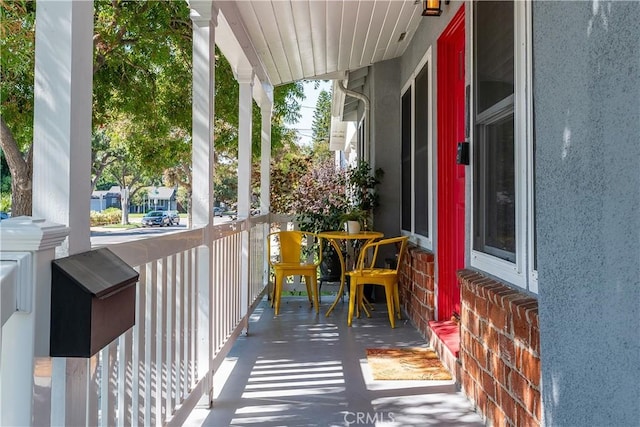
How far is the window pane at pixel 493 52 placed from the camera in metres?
2.58

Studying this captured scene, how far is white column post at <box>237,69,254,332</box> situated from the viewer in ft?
15.0

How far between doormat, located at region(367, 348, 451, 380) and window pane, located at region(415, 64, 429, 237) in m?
1.05

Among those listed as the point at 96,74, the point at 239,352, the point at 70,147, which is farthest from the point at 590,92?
the point at 96,74

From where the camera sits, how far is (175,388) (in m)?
2.37

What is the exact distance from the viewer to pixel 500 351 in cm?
240

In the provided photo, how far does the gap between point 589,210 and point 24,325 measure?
137 cm

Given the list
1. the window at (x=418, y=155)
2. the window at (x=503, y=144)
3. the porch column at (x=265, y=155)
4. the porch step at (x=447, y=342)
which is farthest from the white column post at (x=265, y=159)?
the window at (x=503, y=144)

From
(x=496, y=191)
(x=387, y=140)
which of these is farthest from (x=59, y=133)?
(x=387, y=140)

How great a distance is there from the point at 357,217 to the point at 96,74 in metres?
3.52

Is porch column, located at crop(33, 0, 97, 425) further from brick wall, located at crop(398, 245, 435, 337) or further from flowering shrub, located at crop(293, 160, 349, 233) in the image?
flowering shrub, located at crop(293, 160, 349, 233)

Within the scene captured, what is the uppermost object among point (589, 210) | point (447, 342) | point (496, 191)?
point (496, 191)

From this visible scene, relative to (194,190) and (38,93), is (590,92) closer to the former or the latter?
(38,93)

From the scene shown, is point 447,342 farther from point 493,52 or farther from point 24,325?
point 24,325

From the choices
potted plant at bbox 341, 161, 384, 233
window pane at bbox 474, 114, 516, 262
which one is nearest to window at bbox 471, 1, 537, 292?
window pane at bbox 474, 114, 516, 262
